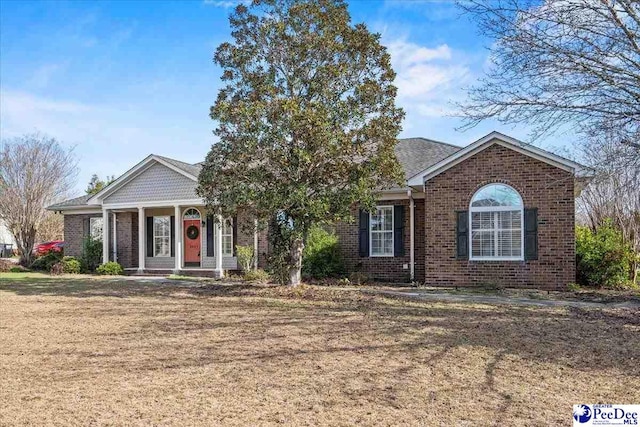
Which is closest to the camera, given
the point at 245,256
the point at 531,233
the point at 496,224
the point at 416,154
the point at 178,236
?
the point at 531,233

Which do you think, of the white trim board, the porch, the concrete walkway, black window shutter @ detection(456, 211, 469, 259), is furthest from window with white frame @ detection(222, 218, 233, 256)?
black window shutter @ detection(456, 211, 469, 259)

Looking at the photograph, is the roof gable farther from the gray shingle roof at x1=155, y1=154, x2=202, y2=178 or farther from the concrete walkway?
the concrete walkway

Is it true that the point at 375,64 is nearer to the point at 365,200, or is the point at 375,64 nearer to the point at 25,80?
the point at 365,200

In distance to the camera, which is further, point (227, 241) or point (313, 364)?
point (227, 241)

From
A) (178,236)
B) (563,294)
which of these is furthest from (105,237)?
(563,294)

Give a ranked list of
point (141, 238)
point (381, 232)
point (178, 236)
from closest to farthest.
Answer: point (381, 232)
point (178, 236)
point (141, 238)

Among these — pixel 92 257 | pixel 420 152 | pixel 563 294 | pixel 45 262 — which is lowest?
pixel 563 294

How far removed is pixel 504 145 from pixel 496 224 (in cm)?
215

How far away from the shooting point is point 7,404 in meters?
4.76

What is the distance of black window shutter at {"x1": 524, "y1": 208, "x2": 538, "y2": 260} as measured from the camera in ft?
44.6

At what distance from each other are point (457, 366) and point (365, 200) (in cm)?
675

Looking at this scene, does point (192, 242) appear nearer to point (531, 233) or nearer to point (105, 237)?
point (105, 237)

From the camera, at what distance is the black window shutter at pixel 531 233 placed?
13594mm

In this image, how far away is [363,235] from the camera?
1672 centimetres
